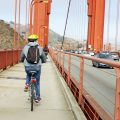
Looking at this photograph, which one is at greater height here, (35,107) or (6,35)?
(6,35)

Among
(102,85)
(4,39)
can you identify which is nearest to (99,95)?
(102,85)

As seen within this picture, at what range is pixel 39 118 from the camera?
825cm

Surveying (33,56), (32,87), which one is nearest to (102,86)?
(32,87)

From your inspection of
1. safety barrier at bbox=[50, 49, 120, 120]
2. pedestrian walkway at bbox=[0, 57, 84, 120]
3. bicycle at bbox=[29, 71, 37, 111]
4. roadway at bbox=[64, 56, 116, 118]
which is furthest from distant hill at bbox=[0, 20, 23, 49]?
roadway at bbox=[64, 56, 116, 118]

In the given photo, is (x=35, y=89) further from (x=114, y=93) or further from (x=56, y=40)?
(x=56, y=40)

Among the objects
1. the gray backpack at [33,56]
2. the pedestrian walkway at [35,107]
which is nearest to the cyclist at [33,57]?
the gray backpack at [33,56]

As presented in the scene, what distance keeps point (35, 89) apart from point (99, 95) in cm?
266

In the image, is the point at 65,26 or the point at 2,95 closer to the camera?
the point at 2,95

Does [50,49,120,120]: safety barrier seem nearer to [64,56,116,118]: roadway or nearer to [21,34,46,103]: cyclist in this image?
[64,56,116,118]: roadway

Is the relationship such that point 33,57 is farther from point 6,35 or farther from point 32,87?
point 6,35

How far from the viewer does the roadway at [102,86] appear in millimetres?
6209

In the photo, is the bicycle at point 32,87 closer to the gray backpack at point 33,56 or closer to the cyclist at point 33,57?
the cyclist at point 33,57

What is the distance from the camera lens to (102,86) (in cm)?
785

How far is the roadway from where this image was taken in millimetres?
6209
